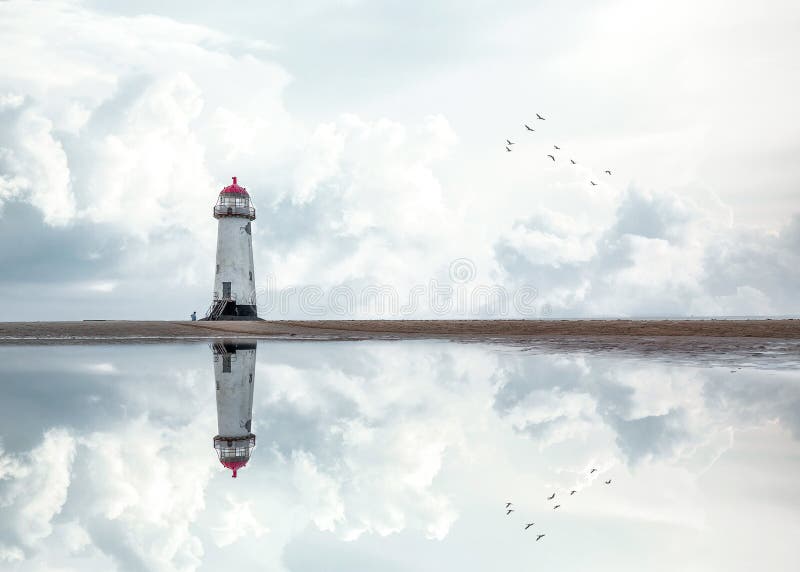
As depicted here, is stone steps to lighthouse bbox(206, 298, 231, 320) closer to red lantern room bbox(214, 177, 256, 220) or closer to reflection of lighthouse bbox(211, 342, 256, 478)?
red lantern room bbox(214, 177, 256, 220)

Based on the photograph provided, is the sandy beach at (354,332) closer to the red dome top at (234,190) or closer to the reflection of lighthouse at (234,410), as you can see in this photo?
the red dome top at (234,190)

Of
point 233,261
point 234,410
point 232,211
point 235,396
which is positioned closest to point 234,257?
point 233,261

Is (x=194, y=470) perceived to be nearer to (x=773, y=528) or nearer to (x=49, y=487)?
(x=49, y=487)

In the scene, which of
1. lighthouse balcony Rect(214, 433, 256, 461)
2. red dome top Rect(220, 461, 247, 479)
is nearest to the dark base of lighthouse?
lighthouse balcony Rect(214, 433, 256, 461)

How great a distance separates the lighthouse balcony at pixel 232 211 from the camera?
67000mm

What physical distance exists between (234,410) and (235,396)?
9.33ft

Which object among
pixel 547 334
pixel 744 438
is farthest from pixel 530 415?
pixel 547 334

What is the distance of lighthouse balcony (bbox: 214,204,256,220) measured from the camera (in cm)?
6700

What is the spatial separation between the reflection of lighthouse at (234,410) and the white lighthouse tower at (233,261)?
3538 centimetres

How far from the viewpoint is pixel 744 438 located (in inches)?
501

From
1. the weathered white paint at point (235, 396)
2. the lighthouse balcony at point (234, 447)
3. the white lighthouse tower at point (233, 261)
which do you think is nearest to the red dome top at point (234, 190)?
the white lighthouse tower at point (233, 261)

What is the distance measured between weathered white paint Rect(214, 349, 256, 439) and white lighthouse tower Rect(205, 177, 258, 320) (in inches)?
1363

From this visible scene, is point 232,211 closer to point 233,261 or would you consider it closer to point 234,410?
point 233,261

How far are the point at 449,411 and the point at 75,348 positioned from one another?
31765 mm
